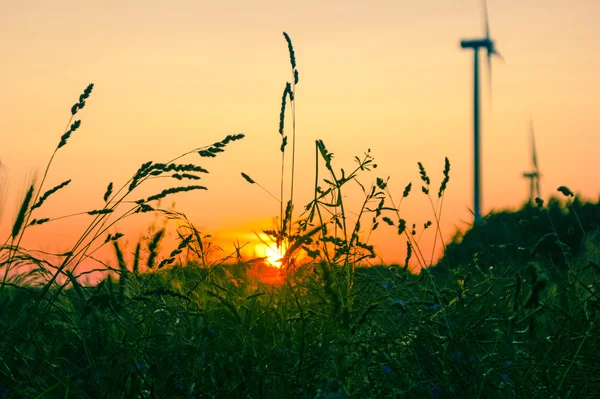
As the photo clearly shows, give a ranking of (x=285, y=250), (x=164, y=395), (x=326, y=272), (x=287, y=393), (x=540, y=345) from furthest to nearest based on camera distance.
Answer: (x=540, y=345)
(x=285, y=250)
(x=287, y=393)
(x=164, y=395)
(x=326, y=272)

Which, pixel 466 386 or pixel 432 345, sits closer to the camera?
pixel 466 386

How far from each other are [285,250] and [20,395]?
101 cm

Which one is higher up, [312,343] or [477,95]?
[477,95]

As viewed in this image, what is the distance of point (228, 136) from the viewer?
2586 mm

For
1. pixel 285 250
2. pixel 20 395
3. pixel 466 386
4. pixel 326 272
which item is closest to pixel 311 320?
pixel 285 250

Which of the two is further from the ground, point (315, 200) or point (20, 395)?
point (315, 200)

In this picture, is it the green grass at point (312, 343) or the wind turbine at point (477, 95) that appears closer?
the green grass at point (312, 343)

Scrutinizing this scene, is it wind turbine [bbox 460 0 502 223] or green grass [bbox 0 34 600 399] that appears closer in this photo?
green grass [bbox 0 34 600 399]

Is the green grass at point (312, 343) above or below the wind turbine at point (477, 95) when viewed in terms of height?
below

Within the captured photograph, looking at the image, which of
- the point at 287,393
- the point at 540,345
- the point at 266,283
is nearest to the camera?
the point at 287,393

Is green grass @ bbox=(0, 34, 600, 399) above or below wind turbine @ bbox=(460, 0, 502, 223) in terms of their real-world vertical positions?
below

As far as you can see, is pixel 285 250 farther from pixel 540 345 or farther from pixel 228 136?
pixel 540 345

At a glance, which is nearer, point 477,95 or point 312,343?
point 312,343

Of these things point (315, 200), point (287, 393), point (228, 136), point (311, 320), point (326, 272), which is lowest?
Answer: point (287, 393)
